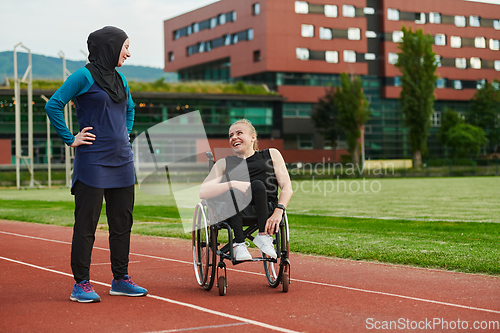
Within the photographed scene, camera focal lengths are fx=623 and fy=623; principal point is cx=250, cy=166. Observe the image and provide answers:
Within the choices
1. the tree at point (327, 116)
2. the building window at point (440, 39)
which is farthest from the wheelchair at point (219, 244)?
the building window at point (440, 39)

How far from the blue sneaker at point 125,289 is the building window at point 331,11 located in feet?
207

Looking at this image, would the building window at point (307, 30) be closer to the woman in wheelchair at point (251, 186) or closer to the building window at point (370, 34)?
the building window at point (370, 34)

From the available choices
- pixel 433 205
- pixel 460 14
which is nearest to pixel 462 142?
pixel 460 14

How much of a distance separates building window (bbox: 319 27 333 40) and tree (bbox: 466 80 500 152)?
1794cm

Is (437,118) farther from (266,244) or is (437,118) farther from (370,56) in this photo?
(266,244)

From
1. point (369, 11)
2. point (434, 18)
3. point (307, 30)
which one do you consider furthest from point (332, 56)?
point (434, 18)

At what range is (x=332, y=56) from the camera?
66438mm

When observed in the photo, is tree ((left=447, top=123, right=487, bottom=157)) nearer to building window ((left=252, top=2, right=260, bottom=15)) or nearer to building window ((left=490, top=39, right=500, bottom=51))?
building window ((left=490, top=39, right=500, bottom=51))

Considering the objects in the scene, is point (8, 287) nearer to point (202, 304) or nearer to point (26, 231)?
point (202, 304)

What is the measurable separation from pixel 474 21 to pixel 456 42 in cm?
399

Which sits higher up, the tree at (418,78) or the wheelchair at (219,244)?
the tree at (418,78)

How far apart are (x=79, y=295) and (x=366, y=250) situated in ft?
15.9

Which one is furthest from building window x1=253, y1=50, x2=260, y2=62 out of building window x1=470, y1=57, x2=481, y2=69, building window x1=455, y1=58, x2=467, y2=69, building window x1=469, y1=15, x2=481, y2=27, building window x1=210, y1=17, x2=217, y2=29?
building window x1=469, y1=15, x2=481, y2=27

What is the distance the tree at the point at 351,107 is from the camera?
190 ft
